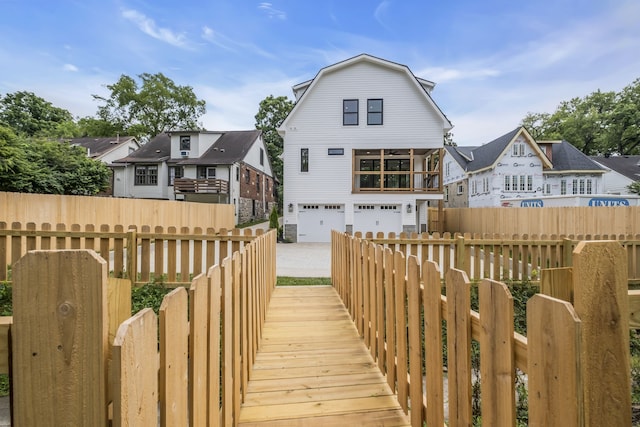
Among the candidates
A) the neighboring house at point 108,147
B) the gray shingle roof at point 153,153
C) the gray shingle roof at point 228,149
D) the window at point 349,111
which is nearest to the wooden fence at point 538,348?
the window at point 349,111

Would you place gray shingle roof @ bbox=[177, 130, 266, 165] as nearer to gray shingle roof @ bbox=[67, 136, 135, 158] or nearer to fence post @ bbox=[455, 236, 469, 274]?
gray shingle roof @ bbox=[67, 136, 135, 158]

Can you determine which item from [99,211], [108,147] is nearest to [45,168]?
[99,211]

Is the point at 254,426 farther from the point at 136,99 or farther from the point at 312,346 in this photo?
the point at 136,99

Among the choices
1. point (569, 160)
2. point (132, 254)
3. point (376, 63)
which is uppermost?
point (376, 63)

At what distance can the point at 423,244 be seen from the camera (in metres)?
6.64

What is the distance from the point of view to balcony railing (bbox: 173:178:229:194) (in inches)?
965

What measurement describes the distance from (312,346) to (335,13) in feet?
65.7

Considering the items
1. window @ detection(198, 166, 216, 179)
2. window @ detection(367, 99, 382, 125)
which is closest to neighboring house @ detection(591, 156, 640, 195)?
window @ detection(367, 99, 382, 125)

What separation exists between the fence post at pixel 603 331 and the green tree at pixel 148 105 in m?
43.3

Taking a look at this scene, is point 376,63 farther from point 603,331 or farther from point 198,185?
point 603,331

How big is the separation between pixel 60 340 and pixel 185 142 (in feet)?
97.3

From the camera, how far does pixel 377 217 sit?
1783 centimetres

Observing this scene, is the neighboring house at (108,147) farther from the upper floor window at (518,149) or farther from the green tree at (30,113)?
the upper floor window at (518,149)

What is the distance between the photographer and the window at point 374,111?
57.9 feet
